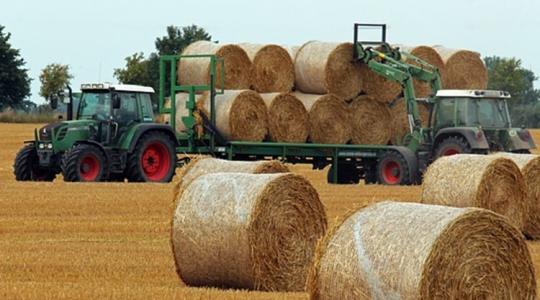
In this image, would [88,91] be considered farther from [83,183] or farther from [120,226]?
[120,226]

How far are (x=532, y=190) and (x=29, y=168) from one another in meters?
12.0

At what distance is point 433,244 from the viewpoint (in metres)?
9.95

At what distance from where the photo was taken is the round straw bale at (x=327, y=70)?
29000 millimetres

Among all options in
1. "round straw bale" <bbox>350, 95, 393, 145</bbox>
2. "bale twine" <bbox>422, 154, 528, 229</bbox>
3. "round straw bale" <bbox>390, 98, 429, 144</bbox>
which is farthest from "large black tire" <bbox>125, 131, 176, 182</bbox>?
"bale twine" <bbox>422, 154, 528, 229</bbox>

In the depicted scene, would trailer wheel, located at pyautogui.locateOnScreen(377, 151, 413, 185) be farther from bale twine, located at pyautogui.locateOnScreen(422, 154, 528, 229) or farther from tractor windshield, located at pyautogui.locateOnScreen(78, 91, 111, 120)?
bale twine, located at pyautogui.locateOnScreen(422, 154, 528, 229)

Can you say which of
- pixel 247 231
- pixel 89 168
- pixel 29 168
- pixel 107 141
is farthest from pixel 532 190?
pixel 29 168

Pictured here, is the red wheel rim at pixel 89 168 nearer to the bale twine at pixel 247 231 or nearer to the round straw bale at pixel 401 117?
the round straw bale at pixel 401 117

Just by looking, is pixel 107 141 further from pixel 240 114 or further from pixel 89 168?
pixel 240 114

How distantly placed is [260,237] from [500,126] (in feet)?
55.5

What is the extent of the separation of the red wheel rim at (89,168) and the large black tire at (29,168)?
152 centimetres

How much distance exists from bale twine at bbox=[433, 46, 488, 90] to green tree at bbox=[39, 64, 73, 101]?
54.8 m

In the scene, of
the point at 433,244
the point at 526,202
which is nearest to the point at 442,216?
the point at 433,244

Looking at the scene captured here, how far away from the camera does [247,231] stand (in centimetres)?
1258

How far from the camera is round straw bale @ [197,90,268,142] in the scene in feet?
91.4
